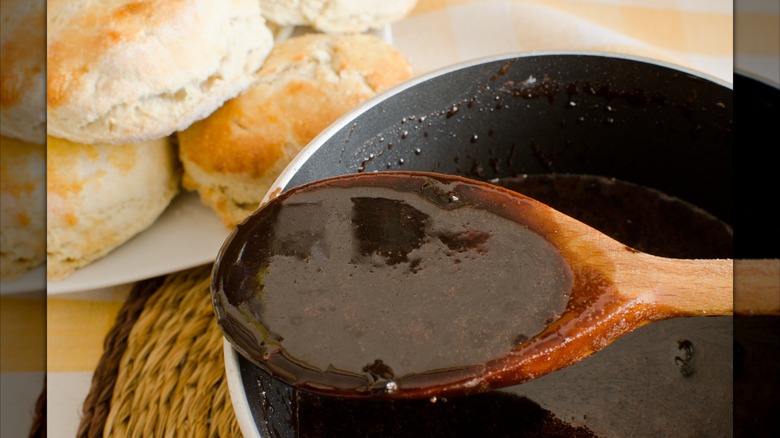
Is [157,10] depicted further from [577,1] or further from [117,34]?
[577,1]

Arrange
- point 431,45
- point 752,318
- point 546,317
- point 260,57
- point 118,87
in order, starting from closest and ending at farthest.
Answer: point 546,317 < point 752,318 < point 118,87 < point 260,57 < point 431,45

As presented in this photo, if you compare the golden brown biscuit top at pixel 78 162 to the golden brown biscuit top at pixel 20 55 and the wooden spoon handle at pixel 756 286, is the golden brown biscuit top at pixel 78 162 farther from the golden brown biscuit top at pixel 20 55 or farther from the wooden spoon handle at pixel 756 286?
the wooden spoon handle at pixel 756 286

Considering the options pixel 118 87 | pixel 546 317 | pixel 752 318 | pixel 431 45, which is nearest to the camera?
pixel 546 317

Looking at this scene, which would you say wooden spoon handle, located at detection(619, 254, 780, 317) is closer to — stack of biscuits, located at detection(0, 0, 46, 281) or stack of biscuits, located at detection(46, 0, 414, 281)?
stack of biscuits, located at detection(46, 0, 414, 281)

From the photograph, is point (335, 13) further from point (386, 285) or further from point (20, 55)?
point (386, 285)

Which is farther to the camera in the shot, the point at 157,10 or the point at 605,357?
the point at 157,10

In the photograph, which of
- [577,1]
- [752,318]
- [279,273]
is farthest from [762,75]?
[577,1]

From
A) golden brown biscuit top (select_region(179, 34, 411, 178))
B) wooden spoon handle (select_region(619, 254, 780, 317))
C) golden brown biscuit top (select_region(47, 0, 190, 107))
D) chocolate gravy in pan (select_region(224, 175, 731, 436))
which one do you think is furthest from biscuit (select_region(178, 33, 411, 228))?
wooden spoon handle (select_region(619, 254, 780, 317))
